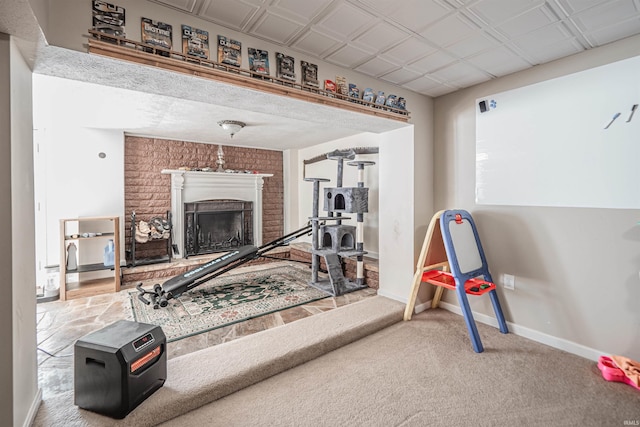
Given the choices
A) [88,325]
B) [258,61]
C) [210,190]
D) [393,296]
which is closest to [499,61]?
[258,61]

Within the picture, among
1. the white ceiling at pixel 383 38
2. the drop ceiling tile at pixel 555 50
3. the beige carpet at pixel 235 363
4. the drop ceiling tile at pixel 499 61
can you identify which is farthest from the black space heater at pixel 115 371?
the drop ceiling tile at pixel 555 50

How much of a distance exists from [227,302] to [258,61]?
2564 millimetres

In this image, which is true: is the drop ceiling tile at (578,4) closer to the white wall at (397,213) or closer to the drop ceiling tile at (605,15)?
the drop ceiling tile at (605,15)

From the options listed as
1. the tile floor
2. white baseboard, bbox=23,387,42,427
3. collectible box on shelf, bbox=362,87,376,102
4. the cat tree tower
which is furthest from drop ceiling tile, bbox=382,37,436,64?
white baseboard, bbox=23,387,42,427

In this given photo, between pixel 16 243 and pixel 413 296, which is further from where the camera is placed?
pixel 413 296

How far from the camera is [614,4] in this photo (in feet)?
5.25

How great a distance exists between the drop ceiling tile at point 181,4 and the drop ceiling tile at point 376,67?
1.30 metres

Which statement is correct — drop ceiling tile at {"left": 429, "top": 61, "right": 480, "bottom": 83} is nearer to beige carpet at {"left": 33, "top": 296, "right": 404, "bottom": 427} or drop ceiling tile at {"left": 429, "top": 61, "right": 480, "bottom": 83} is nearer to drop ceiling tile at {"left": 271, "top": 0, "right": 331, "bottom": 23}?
drop ceiling tile at {"left": 271, "top": 0, "right": 331, "bottom": 23}

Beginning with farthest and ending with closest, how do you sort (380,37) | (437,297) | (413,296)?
(437,297)
(413,296)
(380,37)

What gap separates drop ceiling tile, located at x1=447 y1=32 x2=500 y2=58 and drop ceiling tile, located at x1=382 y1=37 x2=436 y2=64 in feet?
0.54

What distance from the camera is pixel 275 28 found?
180 centimetres

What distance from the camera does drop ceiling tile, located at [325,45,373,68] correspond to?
209 cm

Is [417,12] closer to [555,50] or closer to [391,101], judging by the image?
[391,101]

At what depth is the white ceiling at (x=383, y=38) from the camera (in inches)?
61.6
